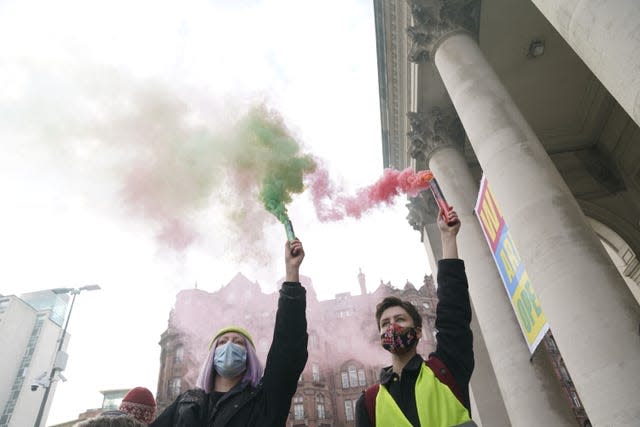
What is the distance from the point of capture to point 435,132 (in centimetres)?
1101

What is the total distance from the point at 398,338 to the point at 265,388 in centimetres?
111

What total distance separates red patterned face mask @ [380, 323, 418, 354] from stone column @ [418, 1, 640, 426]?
222cm

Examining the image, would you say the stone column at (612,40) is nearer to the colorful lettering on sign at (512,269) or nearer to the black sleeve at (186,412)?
the colorful lettering on sign at (512,269)

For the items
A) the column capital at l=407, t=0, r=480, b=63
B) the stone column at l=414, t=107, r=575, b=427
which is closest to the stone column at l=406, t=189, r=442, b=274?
the stone column at l=414, t=107, r=575, b=427

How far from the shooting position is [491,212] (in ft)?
23.4

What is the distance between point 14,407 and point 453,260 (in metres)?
95.9

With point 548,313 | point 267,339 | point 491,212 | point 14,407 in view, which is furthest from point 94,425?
point 14,407

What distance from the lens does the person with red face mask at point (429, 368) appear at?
2469mm

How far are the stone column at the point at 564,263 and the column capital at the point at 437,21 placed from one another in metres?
2.35

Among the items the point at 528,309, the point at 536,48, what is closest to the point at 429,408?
the point at 528,309

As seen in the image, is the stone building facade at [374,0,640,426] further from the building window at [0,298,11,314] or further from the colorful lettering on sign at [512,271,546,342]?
the building window at [0,298,11,314]

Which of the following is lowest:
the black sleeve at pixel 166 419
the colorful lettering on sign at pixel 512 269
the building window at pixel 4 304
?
the black sleeve at pixel 166 419

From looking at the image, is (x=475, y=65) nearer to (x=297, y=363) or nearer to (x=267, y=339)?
(x=297, y=363)

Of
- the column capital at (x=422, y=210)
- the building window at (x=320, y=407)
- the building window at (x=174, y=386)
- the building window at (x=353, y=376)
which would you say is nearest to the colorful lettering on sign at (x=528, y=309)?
the column capital at (x=422, y=210)
